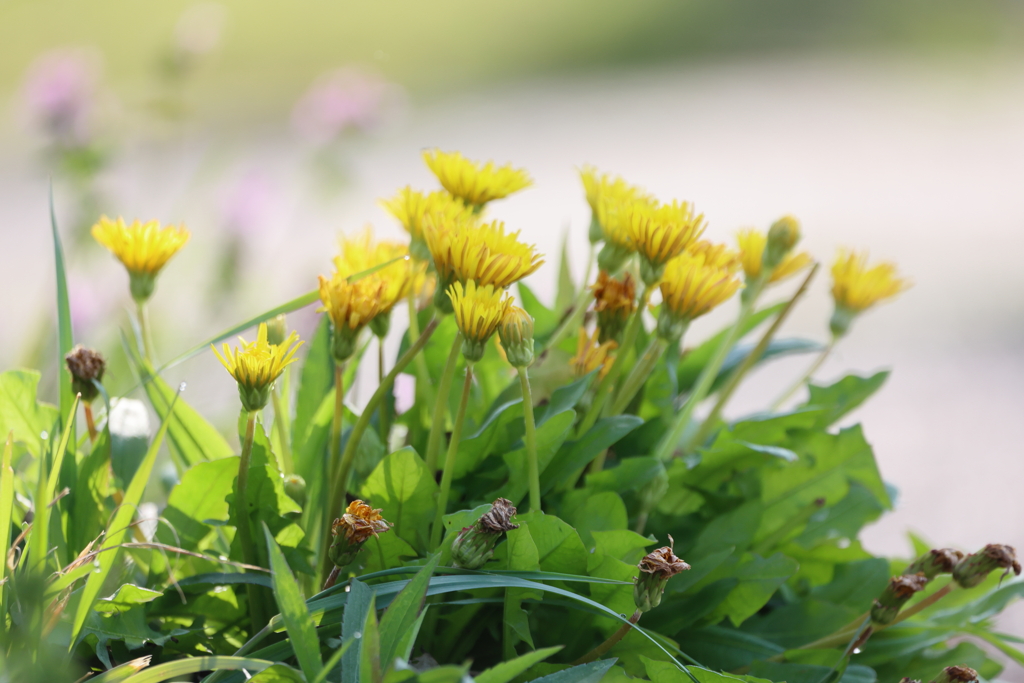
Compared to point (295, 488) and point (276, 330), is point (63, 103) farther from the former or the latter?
point (295, 488)

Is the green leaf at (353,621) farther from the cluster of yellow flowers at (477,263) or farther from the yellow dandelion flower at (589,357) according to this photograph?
the yellow dandelion flower at (589,357)

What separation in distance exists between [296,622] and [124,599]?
145mm

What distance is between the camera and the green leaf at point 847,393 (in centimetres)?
77

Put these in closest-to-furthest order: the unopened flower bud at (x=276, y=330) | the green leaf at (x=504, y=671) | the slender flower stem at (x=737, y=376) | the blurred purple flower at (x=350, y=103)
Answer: the green leaf at (x=504, y=671), the unopened flower bud at (x=276, y=330), the slender flower stem at (x=737, y=376), the blurred purple flower at (x=350, y=103)

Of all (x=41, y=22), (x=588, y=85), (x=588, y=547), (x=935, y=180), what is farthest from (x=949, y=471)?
(x=41, y=22)

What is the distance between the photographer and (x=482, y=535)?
484 millimetres

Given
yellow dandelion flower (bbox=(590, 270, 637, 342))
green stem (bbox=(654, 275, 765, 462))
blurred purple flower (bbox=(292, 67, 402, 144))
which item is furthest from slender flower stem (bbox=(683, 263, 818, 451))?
blurred purple flower (bbox=(292, 67, 402, 144))

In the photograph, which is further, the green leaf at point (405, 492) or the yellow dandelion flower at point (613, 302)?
the yellow dandelion flower at point (613, 302)

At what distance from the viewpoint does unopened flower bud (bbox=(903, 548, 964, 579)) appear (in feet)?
1.93

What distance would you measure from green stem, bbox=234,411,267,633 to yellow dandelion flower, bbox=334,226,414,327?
128 mm

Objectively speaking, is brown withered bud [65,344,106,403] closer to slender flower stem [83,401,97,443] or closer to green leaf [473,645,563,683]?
slender flower stem [83,401,97,443]

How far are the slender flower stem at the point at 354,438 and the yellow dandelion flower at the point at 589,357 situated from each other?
135mm

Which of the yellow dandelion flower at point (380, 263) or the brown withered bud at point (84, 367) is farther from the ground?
the yellow dandelion flower at point (380, 263)

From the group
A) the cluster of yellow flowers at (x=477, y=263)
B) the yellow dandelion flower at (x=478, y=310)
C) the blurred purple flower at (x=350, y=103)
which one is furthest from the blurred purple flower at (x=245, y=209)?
the yellow dandelion flower at (x=478, y=310)
